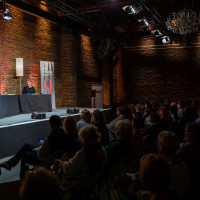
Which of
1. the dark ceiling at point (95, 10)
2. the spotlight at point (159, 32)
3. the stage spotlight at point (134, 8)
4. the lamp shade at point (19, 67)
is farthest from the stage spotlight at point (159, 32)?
the lamp shade at point (19, 67)

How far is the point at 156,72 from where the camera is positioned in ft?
45.2

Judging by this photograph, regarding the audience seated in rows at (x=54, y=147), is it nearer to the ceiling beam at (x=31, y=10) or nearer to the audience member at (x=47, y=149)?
the audience member at (x=47, y=149)

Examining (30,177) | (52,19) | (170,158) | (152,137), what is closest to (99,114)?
(152,137)

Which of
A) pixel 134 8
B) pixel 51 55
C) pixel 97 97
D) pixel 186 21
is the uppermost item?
pixel 134 8

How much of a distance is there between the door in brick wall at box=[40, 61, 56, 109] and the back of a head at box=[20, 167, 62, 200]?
815 cm

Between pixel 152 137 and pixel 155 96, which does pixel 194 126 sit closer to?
pixel 152 137

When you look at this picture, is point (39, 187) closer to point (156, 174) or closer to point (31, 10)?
point (156, 174)

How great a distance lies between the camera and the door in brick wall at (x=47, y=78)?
917cm

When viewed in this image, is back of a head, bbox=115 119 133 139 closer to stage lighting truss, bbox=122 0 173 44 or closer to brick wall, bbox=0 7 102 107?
stage lighting truss, bbox=122 0 173 44

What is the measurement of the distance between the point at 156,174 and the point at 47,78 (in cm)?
836

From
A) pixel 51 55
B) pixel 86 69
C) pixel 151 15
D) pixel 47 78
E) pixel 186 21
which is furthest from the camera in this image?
pixel 86 69

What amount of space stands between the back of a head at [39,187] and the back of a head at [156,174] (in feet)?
1.78

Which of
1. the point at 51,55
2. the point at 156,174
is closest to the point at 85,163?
the point at 156,174

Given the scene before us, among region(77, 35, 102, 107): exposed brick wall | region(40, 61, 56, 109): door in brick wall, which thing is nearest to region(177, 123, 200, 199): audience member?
region(40, 61, 56, 109): door in brick wall
